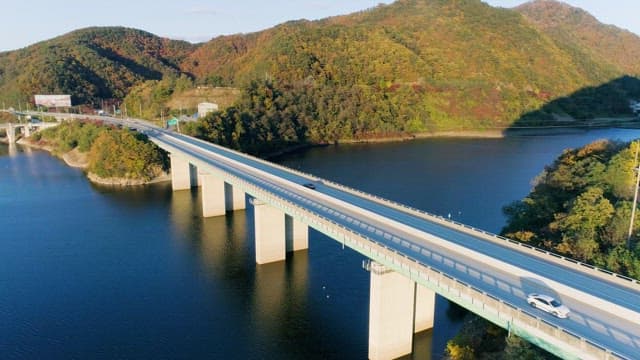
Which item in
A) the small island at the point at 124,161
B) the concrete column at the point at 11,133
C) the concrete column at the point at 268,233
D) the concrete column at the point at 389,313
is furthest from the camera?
the concrete column at the point at 11,133

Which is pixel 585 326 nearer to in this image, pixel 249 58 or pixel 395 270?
pixel 395 270

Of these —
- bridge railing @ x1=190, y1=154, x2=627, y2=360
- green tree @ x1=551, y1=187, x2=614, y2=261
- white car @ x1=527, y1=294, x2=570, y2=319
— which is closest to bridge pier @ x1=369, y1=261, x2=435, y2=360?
bridge railing @ x1=190, y1=154, x2=627, y2=360

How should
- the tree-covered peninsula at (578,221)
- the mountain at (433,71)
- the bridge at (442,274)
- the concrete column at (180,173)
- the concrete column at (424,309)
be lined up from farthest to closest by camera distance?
1. the mountain at (433,71)
2. the concrete column at (180,173)
3. the concrete column at (424,309)
4. the tree-covered peninsula at (578,221)
5. the bridge at (442,274)

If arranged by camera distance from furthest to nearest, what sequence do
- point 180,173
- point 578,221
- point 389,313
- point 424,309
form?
point 180,173
point 578,221
point 424,309
point 389,313

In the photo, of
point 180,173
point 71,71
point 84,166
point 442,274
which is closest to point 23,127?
point 71,71

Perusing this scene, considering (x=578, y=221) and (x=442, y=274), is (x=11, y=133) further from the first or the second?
(x=578, y=221)

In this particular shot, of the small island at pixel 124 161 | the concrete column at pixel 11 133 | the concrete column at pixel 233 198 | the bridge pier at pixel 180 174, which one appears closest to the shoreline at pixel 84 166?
the small island at pixel 124 161

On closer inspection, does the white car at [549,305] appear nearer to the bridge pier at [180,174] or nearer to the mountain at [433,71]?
the bridge pier at [180,174]
